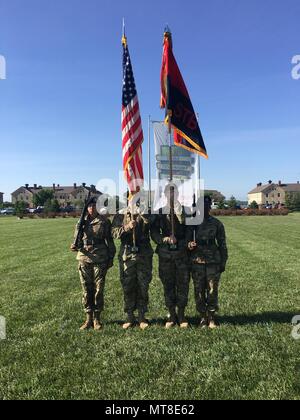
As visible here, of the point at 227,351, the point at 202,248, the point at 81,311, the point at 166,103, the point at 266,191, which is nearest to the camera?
the point at 227,351

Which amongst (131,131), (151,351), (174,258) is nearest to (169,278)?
(174,258)

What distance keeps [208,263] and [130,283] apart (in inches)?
55.4

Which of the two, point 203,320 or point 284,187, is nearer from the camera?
point 203,320

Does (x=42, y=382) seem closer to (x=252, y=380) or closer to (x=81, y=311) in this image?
(x=252, y=380)

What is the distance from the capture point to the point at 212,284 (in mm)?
6434

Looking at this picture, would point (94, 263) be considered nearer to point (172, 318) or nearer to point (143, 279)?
point (143, 279)

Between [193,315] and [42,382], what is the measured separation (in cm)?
348

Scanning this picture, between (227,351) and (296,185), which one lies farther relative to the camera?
(296,185)

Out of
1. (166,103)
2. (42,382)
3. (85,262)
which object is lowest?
(42,382)

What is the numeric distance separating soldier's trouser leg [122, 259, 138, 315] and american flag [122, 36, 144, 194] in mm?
1592

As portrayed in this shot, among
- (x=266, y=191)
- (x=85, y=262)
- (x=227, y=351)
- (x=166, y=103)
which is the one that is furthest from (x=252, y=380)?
(x=266, y=191)

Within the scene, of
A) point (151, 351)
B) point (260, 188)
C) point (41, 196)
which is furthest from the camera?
point (260, 188)

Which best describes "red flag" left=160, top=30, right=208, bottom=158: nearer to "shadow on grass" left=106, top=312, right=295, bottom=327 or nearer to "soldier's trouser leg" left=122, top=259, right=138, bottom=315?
"soldier's trouser leg" left=122, top=259, right=138, bottom=315

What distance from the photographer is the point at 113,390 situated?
4395mm
